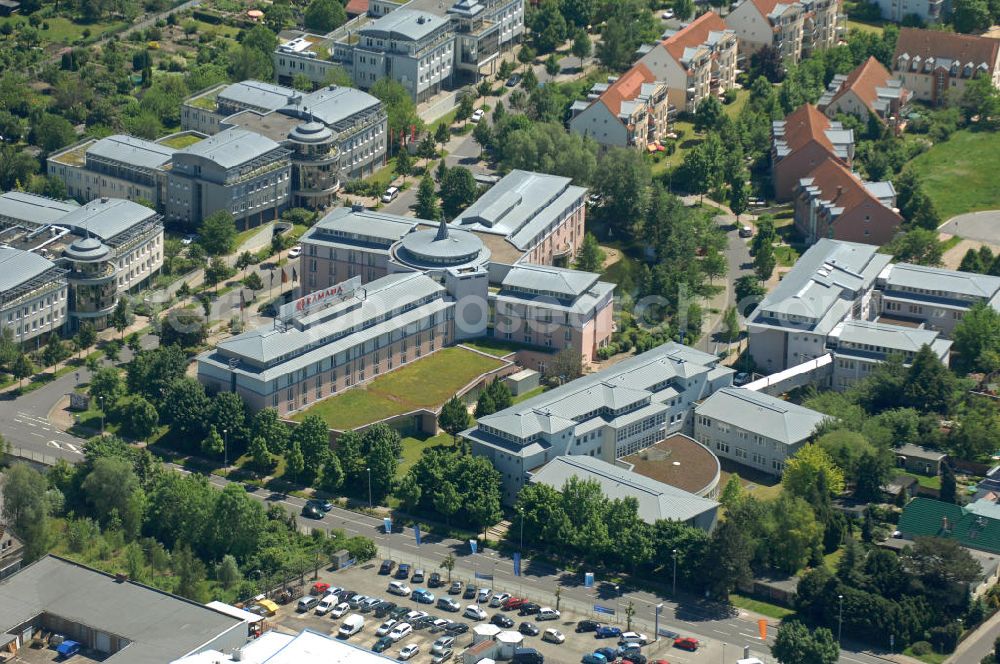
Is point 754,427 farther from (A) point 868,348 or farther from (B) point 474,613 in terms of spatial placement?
(B) point 474,613

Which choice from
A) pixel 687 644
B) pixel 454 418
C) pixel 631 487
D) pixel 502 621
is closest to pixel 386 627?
pixel 502 621

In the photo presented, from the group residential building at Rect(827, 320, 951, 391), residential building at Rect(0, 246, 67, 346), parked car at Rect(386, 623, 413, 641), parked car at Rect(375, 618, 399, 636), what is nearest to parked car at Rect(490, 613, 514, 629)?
parked car at Rect(386, 623, 413, 641)

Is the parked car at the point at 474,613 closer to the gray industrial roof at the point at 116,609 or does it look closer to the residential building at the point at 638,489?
the residential building at the point at 638,489

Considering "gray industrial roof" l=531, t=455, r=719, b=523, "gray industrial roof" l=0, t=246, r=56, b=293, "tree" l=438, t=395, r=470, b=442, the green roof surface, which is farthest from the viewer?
"gray industrial roof" l=0, t=246, r=56, b=293

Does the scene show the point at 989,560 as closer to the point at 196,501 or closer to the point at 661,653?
the point at 661,653

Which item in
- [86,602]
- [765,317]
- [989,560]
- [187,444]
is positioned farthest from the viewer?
[765,317]

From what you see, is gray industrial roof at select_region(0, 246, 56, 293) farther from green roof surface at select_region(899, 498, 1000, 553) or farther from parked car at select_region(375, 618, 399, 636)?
green roof surface at select_region(899, 498, 1000, 553)

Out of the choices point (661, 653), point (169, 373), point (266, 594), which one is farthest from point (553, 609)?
point (169, 373)
